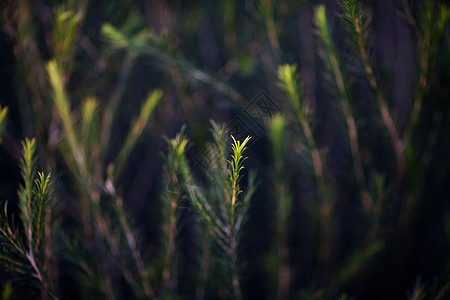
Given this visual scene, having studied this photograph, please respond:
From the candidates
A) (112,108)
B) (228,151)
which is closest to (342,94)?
(228,151)

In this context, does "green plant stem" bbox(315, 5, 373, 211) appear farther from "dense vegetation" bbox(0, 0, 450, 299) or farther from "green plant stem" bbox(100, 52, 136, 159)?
"green plant stem" bbox(100, 52, 136, 159)

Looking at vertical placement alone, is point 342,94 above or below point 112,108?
above

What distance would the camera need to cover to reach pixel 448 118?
2.87ft

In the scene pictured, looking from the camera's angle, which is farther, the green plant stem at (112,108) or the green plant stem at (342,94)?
the green plant stem at (112,108)

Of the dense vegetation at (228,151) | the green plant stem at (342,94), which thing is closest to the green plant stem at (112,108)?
the dense vegetation at (228,151)

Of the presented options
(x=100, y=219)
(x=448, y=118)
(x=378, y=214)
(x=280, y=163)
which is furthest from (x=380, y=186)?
(x=100, y=219)

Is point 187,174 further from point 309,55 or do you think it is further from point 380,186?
point 309,55

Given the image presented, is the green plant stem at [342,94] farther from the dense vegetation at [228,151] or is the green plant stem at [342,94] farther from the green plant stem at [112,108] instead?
the green plant stem at [112,108]

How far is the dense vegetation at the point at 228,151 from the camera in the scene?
58 cm

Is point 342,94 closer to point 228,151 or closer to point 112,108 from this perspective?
point 228,151

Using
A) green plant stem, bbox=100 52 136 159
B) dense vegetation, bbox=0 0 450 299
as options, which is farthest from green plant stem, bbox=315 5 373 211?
green plant stem, bbox=100 52 136 159

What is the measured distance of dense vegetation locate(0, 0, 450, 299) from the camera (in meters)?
0.58

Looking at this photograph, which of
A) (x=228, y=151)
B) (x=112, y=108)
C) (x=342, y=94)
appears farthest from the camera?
(x=112, y=108)

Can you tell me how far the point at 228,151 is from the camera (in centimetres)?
51
